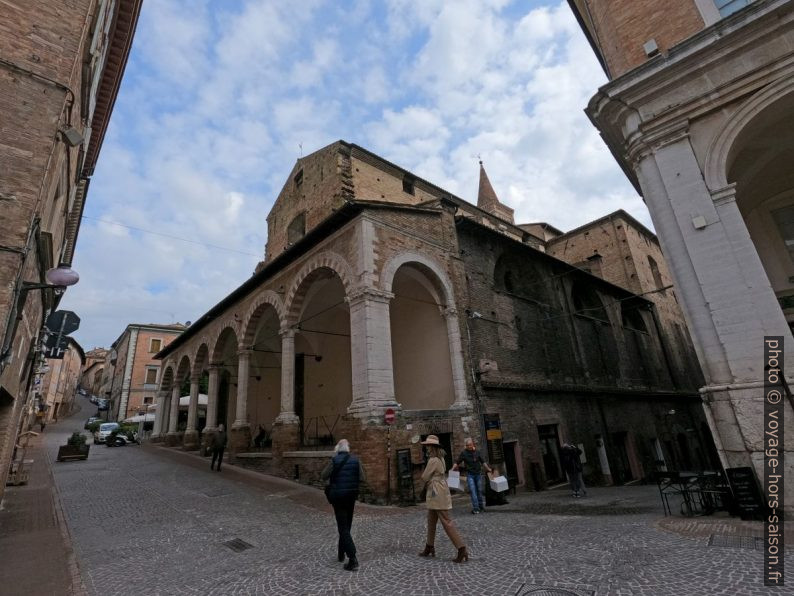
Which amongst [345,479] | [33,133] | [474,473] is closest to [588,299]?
[474,473]

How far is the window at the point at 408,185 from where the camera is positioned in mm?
20616

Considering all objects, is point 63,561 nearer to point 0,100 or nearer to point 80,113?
point 0,100

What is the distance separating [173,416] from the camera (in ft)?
73.2

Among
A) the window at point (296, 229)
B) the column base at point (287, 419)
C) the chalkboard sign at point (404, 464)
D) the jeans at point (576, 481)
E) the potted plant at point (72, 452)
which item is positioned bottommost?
the jeans at point (576, 481)

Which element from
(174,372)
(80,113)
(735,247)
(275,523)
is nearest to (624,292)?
(735,247)

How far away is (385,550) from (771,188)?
34.8 feet

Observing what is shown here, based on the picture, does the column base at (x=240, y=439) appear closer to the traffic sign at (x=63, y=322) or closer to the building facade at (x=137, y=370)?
the traffic sign at (x=63, y=322)

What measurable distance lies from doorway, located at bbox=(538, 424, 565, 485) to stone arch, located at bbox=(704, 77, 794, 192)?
9105mm

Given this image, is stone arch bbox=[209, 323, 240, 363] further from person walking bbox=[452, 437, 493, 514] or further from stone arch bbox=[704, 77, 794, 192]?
stone arch bbox=[704, 77, 794, 192]

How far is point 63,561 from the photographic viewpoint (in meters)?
5.34

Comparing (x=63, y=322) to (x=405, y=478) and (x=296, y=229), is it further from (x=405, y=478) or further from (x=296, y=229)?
(x=296, y=229)

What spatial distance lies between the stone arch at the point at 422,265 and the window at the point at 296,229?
9326 mm

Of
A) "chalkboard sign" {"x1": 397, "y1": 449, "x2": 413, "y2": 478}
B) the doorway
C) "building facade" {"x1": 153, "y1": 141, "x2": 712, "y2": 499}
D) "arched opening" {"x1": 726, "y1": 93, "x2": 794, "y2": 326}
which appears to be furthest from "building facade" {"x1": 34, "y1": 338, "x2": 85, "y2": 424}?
"arched opening" {"x1": 726, "y1": 93, "x2": 794, "y2": 326}

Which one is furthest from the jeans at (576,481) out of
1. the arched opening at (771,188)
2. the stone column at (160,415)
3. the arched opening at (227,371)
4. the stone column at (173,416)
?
the stone column at (160,415)
